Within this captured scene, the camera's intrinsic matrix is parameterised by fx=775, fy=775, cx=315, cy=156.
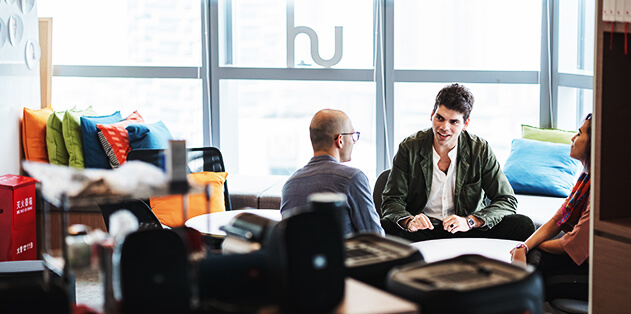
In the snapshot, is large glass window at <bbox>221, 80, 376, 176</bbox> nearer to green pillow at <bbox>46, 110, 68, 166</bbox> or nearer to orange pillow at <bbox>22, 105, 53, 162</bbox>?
green pillow at <bbox>46, 110, 68, 166</bbox>

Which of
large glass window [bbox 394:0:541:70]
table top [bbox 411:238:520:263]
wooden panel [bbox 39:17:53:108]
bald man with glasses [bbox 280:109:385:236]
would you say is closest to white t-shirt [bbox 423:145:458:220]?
table top [bbox 411:238:520:263]

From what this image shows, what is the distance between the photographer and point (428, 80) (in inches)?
236

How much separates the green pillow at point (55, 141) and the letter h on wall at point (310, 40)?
1.81m

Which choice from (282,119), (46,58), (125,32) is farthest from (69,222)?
(282,119)

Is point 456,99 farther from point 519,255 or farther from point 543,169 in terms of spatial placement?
point 543,169

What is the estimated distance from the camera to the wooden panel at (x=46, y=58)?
6.26 m

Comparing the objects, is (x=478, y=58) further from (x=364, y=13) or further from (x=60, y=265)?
(x=60, y=265)

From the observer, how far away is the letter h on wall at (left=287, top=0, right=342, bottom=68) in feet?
19.8

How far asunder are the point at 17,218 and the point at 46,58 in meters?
1.69

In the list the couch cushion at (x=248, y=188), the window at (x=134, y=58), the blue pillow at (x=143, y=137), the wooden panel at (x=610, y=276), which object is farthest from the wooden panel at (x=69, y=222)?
the wooden panel at (x=610, y=276)

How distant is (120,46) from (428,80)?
255cm

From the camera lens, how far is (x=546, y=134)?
5633mm

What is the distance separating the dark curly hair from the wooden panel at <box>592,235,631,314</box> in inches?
43.5

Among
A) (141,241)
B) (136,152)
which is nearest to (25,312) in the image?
(141,241)
